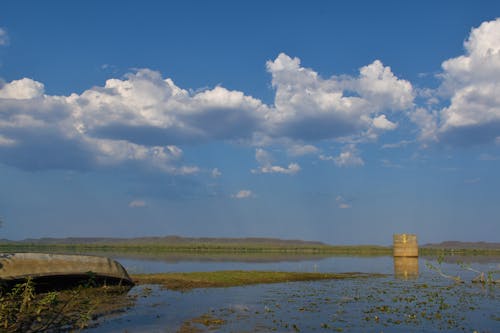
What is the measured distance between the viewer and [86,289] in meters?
24.1

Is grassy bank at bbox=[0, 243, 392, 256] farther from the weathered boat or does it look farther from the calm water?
the weathered boat

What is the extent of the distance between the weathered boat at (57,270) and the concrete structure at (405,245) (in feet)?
159

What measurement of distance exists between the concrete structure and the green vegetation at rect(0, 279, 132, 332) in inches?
1928

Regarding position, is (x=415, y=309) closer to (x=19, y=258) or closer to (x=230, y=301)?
(x=230, y=301)

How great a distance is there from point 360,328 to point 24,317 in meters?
11.1

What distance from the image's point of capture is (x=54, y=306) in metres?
13.8

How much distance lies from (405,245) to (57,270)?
54.1 m

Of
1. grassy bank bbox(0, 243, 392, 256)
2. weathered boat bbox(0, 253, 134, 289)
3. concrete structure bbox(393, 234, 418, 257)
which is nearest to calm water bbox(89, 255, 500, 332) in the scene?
weathered boat bbox(0, 253, 134, 289)

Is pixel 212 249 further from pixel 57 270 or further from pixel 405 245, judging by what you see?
pixel 57 270

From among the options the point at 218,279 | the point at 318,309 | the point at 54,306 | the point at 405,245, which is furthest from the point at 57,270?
the point at 405,245

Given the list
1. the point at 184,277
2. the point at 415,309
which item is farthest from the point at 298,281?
the point at 415,309

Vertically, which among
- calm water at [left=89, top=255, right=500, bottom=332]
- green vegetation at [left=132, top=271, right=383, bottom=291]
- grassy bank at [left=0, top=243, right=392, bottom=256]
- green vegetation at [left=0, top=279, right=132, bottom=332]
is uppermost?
green vegetation at [left=0, top=279, right=132, bottom=332]

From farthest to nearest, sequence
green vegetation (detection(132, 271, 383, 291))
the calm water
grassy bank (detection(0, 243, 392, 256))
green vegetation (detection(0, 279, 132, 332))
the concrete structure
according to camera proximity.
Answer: grassy bank (detection(0, 243, 392, 256)) → the concrete structure → green vegetation (detection(132, 271, 383, 291)) → the calm water → green vegetation (detection(0, 279, 132, 332))

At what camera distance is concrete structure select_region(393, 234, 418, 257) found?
6538cm
